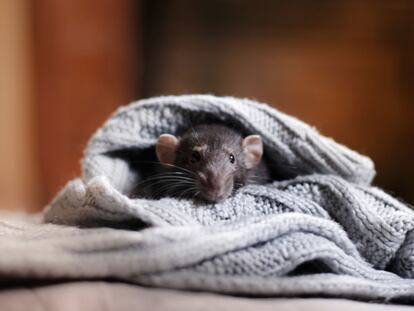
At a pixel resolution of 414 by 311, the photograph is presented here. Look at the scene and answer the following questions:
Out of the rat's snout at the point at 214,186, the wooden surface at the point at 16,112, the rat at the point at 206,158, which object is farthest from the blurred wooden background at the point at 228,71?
the rat's snout at the point at 214,186

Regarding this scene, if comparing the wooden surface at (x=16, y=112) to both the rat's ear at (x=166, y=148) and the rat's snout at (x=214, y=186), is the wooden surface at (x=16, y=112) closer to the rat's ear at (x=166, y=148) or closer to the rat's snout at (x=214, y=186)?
the rat's ear at (x=166, y=148)

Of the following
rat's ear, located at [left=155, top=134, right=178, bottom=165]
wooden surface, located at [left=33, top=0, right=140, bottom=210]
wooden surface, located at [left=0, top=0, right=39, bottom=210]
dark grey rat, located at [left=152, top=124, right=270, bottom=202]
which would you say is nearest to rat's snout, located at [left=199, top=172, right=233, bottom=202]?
dark grey rat, located at [left=152, top=124, right=270, bottom=202]

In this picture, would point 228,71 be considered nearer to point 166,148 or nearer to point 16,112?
point 16,112

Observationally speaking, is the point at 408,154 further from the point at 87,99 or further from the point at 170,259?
the point at 170,259

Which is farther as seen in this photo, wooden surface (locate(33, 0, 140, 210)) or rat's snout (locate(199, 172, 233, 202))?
wooden surface (locate(33, 0, 140, 210))

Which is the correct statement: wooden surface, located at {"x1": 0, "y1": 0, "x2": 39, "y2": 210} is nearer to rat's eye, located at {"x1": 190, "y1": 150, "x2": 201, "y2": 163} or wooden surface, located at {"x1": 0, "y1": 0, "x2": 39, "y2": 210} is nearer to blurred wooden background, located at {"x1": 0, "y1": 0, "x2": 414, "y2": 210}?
blurred wooden background, located at {"x1": 0, "y1": 0, "x2": 414, "y2": 210}

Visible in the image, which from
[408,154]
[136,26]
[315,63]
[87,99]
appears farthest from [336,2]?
[87,99]
